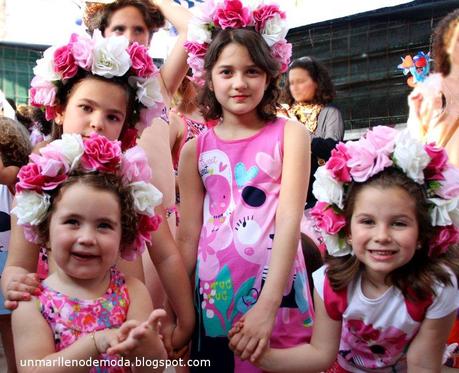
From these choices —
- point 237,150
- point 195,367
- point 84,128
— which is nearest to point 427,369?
point 195,367

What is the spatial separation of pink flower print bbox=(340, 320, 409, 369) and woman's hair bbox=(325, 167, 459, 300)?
6.4 inches

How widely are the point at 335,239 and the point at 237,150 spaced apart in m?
0.54


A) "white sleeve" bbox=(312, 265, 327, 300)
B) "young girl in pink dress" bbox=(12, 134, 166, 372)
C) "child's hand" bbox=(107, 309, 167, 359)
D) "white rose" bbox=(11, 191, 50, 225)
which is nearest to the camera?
"child's hand" bbox=(107, 309, 167, 359)

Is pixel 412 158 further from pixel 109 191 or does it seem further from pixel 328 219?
pixel 109 191

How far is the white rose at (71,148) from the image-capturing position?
82.1 inches

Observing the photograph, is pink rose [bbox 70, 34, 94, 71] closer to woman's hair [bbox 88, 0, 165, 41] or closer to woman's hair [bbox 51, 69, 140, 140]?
Answer: woman's hair [bbox 51, 69, 140, 140]

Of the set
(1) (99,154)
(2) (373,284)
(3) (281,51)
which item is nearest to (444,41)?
(3) (281,51)

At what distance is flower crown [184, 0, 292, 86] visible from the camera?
2480 mm

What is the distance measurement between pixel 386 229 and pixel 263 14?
1043 mm

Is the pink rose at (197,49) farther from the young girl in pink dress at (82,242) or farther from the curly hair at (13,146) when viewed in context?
the curly hair at (13,146)

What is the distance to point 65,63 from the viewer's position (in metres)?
2.48

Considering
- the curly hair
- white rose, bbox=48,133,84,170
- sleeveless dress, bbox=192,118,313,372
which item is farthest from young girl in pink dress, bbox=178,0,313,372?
the curly hair

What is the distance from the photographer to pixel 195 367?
243cm

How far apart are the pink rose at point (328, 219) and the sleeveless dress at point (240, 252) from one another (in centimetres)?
19
